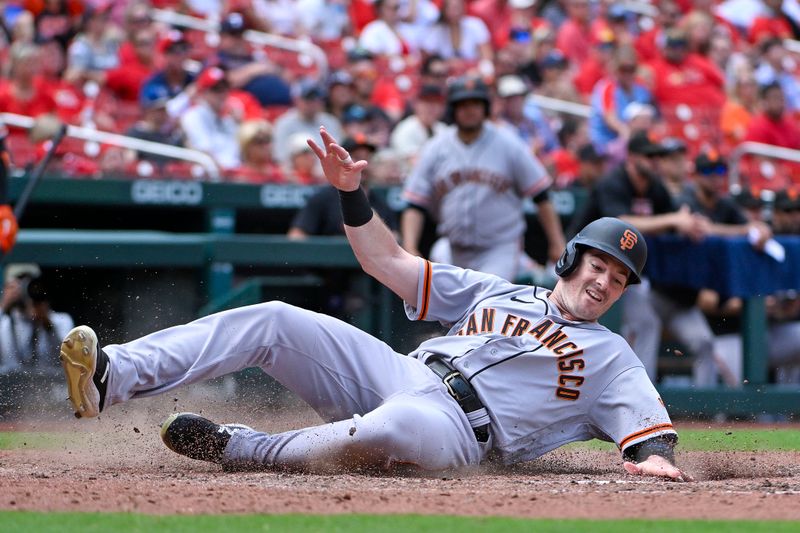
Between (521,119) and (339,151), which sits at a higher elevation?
(339,151)

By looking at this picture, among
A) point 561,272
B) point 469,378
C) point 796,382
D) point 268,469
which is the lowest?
point 796,382

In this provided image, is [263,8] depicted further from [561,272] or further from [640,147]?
[561,272]

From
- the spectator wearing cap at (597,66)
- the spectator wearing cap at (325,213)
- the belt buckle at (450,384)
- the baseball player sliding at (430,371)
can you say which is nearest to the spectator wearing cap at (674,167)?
the spectator wearing cap at (325,213)

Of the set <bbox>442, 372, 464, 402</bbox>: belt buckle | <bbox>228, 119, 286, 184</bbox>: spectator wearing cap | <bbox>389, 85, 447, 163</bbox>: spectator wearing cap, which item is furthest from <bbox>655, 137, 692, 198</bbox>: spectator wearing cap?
<bbox>442, 372, 464, 402</bbox>: belt buckle

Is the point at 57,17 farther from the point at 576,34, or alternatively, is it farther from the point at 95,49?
the point at 576,34

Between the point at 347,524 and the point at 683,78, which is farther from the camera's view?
the point at 683,78

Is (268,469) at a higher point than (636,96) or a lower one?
lower

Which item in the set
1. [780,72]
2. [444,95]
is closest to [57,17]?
[444,95]

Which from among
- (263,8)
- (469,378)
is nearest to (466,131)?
(469,378)
